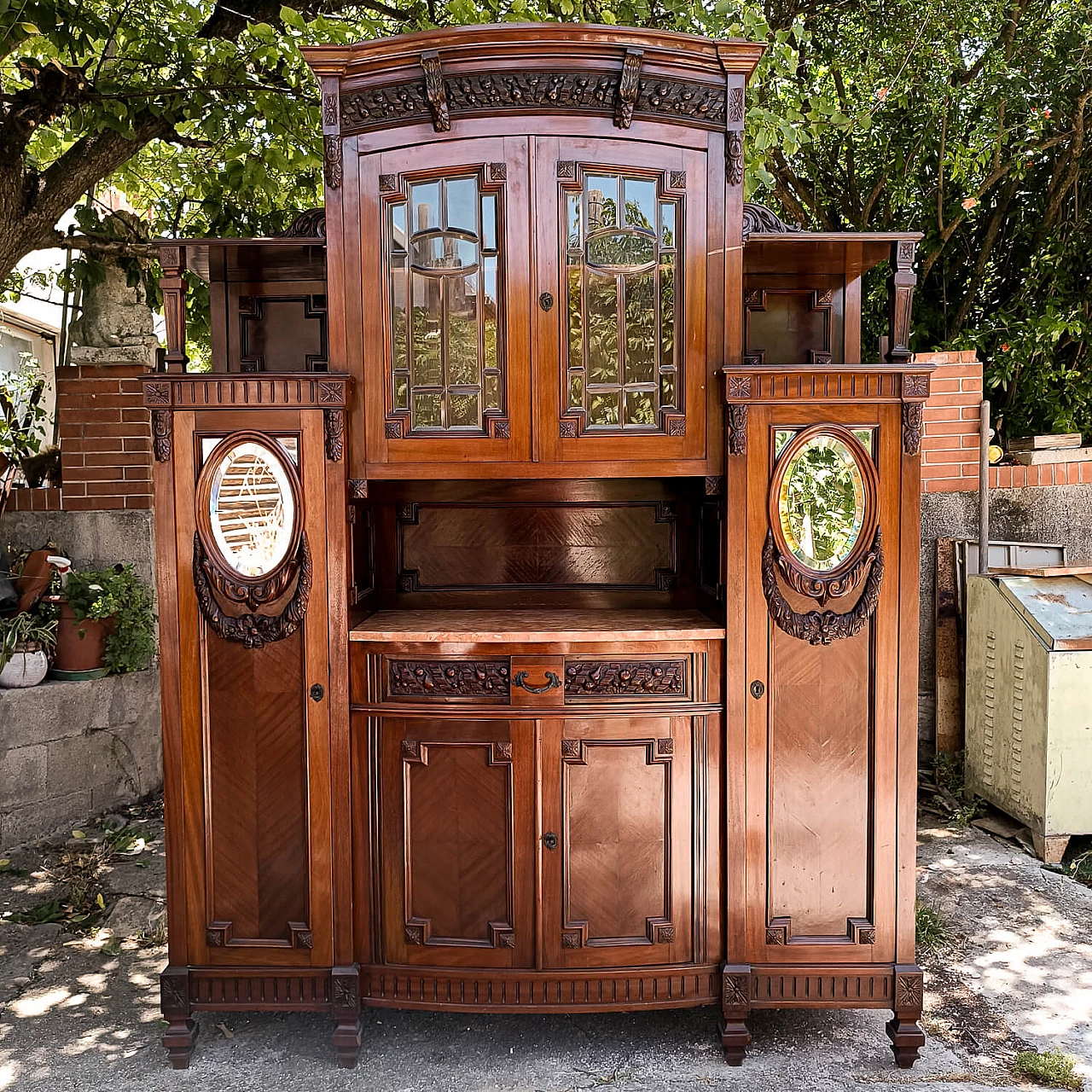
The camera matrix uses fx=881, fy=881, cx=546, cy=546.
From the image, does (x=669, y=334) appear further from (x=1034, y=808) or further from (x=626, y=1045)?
(x=1034, y=808)

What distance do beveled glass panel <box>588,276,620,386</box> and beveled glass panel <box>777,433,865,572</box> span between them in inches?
24.4

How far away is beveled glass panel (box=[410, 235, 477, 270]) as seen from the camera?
2.63m

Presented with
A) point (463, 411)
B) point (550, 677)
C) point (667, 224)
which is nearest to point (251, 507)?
point (463, 411)

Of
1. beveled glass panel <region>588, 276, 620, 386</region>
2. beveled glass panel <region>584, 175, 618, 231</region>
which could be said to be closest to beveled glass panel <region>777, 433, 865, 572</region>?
beveled glass panel <region>588, 276, 620, 386</region>

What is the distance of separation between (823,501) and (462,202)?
54.5 inches

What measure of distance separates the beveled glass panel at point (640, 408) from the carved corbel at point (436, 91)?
0.95 metres

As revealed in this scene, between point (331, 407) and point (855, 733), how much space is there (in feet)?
5.91

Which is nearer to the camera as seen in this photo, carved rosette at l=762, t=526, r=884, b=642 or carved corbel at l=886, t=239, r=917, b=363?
carved rosette at l=762, t=526, r=884, b=642

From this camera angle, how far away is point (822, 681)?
2.59m

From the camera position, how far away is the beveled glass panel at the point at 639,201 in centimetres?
261

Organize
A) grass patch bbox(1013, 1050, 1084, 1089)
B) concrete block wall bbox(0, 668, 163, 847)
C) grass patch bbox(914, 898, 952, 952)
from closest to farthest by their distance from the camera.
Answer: grass patch bbox(1013, 1050, 1084, 1089), grass patch bbox(914, 898, 952, 952), concrete block wall bbox(0, 668, 163, 847)

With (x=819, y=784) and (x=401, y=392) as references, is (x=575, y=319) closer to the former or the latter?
(x=401, y=392)

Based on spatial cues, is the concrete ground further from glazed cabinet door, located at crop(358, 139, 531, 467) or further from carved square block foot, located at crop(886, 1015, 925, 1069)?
glazed cabinet door, located at crop(358, 139, 531, 467)

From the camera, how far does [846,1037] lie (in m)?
2.71
